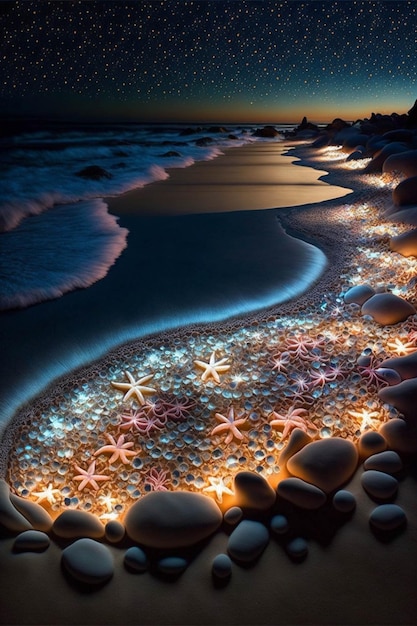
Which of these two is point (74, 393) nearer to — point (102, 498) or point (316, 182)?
point (102, 498)

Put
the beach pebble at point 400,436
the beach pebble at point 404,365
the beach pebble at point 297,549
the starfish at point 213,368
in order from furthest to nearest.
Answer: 1. the starfish at point 213,368
2. the beach pebble at point 404,365
3. the beach pebble at point 400,436
4. the beach pebble at point 297,549

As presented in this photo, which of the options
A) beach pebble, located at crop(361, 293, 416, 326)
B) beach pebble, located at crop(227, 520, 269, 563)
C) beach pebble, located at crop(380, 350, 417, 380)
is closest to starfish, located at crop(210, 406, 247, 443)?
beach pebble, located at crop(227, 520, 269, 563)

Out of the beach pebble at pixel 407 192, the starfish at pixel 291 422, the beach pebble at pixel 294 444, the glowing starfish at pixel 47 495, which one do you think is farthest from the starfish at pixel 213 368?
the beach pebble at pixel 407 192

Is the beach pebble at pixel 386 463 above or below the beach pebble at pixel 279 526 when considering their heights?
above

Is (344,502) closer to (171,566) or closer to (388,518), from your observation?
(388,518)

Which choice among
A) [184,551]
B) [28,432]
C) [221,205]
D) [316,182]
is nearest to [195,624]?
[184,551]

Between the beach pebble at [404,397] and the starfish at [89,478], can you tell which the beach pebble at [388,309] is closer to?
the beach pebble at [404,397]
